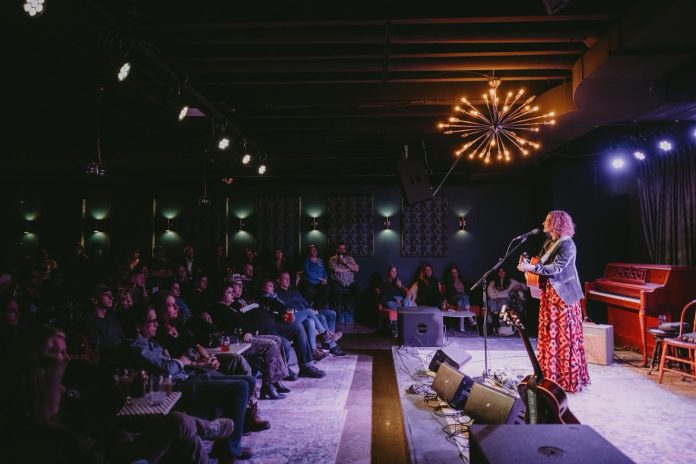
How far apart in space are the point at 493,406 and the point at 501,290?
592 cm

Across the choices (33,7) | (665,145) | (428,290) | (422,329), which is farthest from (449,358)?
(665,145)

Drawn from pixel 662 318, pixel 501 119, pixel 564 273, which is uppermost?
pixel 501 119

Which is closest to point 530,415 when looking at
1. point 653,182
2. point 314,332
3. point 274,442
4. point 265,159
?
point 274,442

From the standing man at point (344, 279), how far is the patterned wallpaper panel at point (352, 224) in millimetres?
648

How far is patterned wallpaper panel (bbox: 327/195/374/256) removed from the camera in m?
10.1

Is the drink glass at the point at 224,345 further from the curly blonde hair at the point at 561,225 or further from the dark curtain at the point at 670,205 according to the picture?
the dark curtain at the point at 670,205

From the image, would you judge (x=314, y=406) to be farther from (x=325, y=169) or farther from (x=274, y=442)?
(x=325, y=169)

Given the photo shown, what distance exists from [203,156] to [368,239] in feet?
13.5

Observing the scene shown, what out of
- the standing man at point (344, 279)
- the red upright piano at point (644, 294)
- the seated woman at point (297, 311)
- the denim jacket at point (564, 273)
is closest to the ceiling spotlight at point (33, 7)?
the seated woman at point (297, 311)

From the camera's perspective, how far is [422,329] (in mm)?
6398

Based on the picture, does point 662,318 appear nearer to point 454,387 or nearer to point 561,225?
point 561,225

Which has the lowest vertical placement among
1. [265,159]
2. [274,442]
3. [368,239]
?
[274,442]

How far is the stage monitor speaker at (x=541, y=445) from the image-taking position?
70.5 inches

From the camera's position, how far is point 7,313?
4348mm
